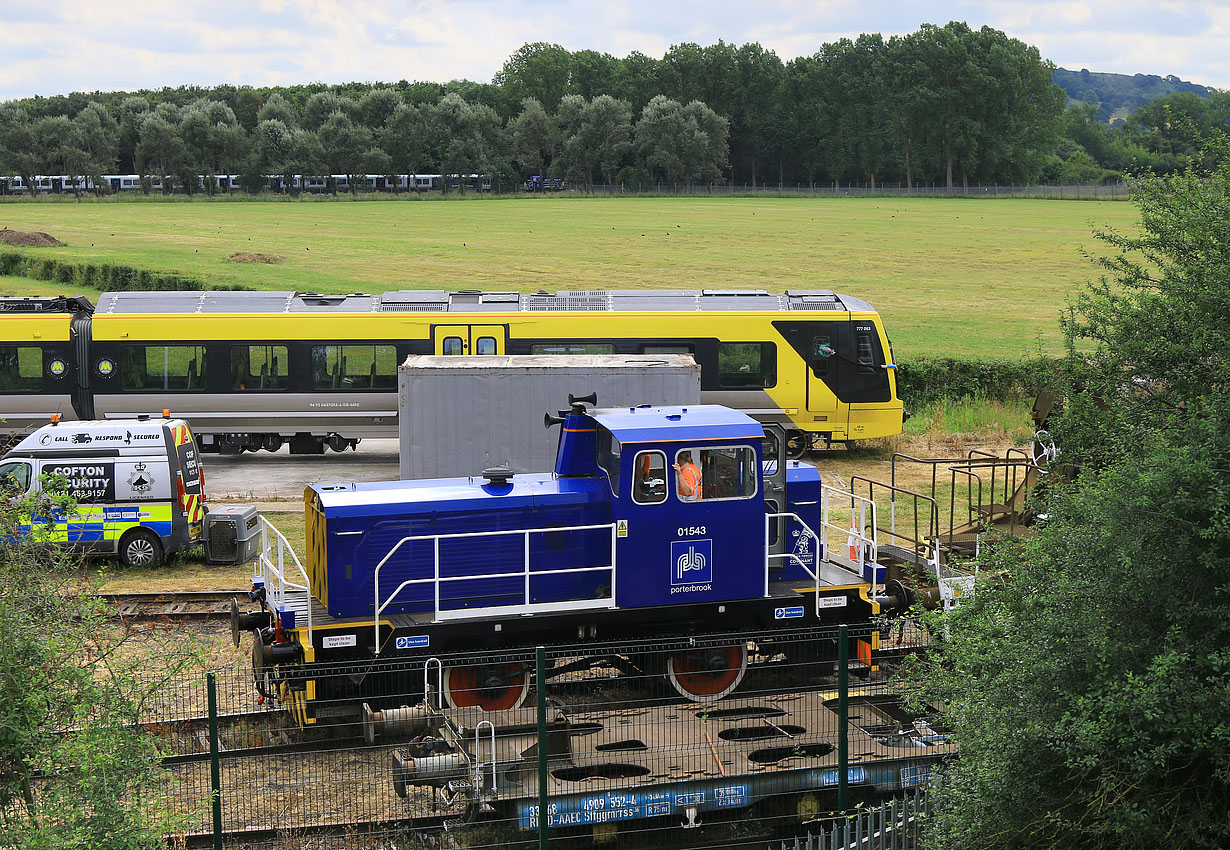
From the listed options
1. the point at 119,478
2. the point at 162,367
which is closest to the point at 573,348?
the point at 162,367

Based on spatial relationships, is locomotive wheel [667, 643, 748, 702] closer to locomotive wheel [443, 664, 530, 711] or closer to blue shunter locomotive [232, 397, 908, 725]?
blue shunter locomotive [232, 397, 908, 725]

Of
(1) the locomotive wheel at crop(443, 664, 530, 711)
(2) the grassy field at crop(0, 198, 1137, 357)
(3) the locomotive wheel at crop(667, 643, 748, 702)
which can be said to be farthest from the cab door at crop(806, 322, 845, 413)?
(1) the locomotive wheel at crop(443, 664, 530, 711)

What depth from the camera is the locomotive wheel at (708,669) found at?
44.5 feet

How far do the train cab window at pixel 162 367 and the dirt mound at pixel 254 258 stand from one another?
42.4 meters

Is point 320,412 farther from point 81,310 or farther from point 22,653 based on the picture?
point 22,653

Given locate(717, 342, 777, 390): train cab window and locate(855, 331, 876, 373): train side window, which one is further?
locate(855, 331, 876, 373): train side window

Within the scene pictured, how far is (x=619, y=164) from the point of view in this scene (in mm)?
141125

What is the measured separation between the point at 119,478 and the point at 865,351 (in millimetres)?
17525

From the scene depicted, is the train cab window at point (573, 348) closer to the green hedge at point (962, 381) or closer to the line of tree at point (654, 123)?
the green hedge at point (962, 381)

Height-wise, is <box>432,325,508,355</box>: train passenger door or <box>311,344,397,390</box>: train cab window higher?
<box>432,325,508,355</box>: train passenger door

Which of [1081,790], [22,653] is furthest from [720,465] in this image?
[22,653]

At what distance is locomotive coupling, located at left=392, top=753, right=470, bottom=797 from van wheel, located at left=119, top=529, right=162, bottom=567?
36.3ft

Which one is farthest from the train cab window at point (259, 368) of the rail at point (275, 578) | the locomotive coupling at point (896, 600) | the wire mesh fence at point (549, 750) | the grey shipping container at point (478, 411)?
the locomotive coupling at point (896, 600)

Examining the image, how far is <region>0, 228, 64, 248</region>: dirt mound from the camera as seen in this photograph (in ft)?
239
